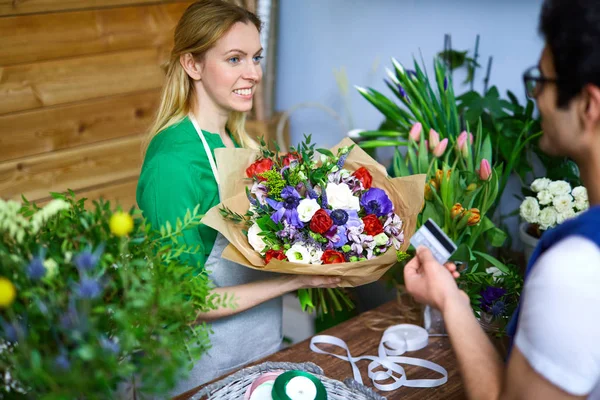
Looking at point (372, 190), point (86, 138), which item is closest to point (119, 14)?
point (86, 138)

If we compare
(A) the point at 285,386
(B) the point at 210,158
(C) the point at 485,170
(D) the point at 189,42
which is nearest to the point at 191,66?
(D) the point at 189,42

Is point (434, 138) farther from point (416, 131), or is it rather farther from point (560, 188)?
point (560, 188)

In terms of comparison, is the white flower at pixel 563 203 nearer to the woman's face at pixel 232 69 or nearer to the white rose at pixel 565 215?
the white rose at pixel 565 215

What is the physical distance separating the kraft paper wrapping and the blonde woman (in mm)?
110

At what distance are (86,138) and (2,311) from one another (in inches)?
74.2

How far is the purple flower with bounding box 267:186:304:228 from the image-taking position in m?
1.42

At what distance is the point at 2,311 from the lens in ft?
3.12

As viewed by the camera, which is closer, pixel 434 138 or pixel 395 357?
pixel 395 357

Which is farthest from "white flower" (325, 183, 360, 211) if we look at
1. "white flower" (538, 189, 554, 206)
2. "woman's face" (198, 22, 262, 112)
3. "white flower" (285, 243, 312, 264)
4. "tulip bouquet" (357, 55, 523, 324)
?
"white flower" (538, 189, 554, 206)

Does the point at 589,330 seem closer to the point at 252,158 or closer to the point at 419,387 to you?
the point at 419,387

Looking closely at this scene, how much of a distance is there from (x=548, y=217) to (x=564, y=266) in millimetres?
1081

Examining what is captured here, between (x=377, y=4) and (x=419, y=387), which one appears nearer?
(x=419, y=387)

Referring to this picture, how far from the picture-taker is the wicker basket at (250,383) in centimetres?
133

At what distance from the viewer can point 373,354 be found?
1.63 m
